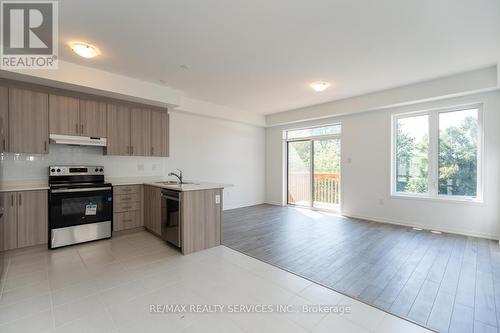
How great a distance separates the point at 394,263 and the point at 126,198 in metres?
4.38

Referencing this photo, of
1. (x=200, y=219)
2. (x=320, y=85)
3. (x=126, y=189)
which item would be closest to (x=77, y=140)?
(x=126, y=189)

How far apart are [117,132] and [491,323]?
5.34 metres

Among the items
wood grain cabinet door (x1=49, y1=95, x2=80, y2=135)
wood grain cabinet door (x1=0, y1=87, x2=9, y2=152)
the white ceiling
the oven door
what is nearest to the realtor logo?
the white ceiling

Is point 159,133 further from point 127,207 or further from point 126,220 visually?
point 126,220

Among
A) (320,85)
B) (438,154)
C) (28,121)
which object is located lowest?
(438,154)

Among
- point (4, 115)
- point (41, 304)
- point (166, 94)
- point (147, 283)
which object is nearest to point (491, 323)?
point (147, 283)

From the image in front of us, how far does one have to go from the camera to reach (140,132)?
4441mm

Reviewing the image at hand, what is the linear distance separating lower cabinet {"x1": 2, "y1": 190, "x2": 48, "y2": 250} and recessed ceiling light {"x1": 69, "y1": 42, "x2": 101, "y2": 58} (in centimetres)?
206

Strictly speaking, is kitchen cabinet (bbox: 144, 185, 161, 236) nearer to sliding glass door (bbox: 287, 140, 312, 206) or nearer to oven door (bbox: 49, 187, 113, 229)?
oven door (bbox: 49, 187, 113, 229)

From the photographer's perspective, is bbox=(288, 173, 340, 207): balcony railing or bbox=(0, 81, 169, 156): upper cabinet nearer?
bbox=(0, 81, 169, 156): upper cabinet

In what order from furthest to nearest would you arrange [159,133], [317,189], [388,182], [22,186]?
[317,189] < [388,182] < [159,133] < [22,186]

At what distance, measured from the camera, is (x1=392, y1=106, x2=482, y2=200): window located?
4.18m

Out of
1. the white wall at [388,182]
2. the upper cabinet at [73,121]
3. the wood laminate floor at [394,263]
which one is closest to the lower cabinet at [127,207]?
the upper cabinet at [73,121]

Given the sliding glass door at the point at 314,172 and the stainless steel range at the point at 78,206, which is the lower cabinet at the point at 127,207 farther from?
the sliding glass door at the point at 314,172
